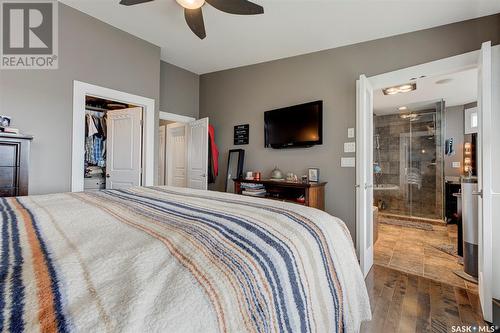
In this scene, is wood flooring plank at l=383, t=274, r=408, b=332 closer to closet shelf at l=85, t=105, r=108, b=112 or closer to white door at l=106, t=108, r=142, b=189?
white door at l=106, t=108, r=142, b=189

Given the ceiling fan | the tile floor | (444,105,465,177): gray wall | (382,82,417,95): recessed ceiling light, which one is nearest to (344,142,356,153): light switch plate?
the tile floor

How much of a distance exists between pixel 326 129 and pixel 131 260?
3.01 m

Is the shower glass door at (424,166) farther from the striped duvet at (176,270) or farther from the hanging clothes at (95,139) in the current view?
the hanging clothes at (95,139)

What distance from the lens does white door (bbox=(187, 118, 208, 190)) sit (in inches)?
151

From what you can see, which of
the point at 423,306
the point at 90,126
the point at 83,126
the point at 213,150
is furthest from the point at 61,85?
the point at 423,306

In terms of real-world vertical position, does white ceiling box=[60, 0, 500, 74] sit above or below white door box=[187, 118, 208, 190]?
above

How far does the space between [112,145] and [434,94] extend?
5.85 metres

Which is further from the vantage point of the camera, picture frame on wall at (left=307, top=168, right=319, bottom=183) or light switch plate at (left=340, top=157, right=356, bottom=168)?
picture frame on wall at (left=307, top=168, right=319, bottom=183)

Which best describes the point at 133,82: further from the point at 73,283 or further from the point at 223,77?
the point at 73,283

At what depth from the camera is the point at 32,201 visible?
48.8 inches

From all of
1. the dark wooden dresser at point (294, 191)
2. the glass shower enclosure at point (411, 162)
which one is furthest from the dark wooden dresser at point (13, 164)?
the glass shower enclosure at point (411, 162)

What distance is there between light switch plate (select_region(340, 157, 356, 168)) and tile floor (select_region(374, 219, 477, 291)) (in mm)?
1186

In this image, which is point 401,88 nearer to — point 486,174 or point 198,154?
point 486,174

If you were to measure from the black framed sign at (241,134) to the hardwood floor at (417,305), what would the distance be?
8.41 ft
